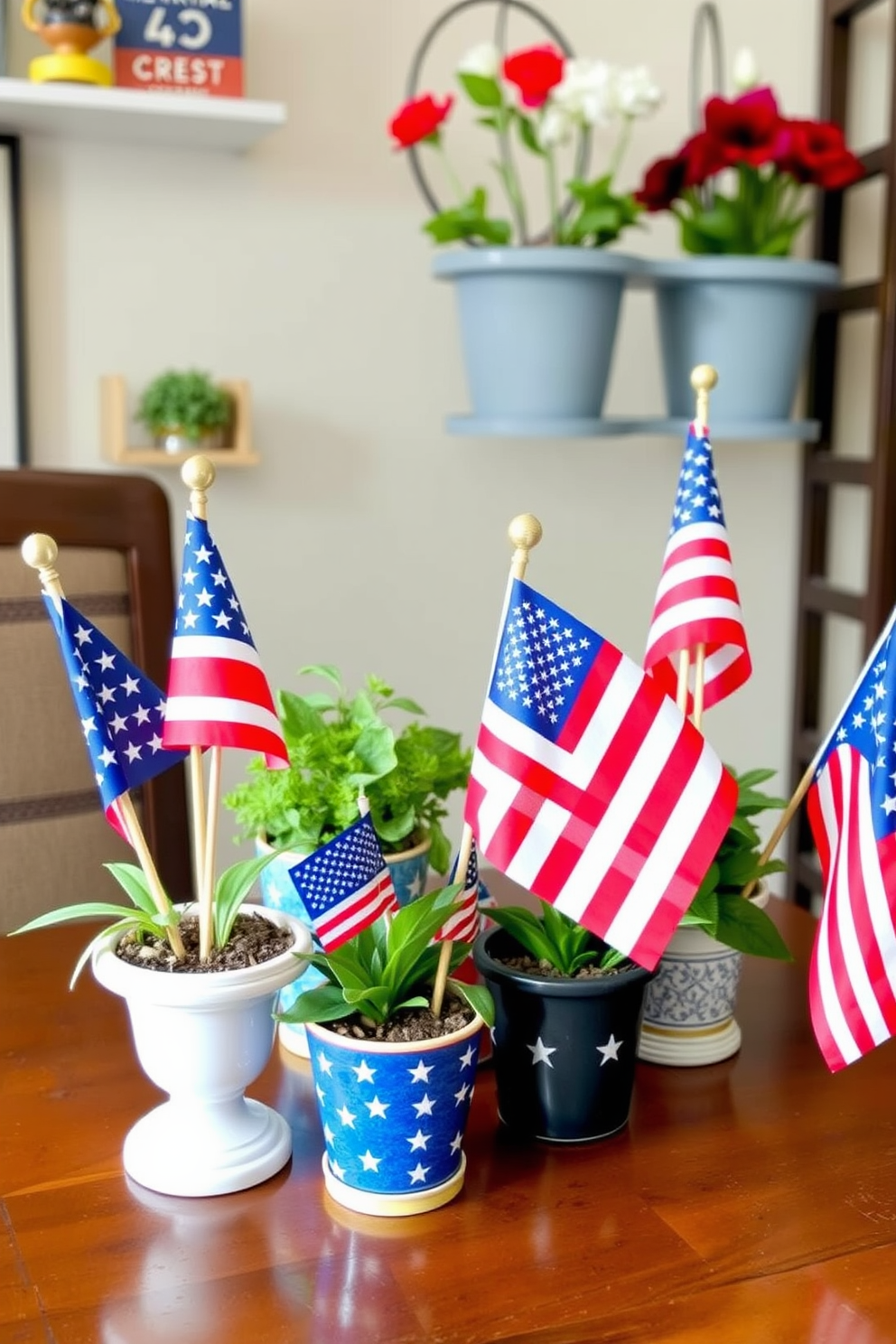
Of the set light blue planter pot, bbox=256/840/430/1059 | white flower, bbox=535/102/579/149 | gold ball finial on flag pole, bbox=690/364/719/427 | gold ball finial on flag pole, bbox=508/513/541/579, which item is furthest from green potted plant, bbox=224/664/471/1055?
white flower, bbox=535/102/579/149

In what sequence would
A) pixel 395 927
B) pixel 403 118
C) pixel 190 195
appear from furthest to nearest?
pixel 190 195 < pixel 403 118 < pixel 395 927

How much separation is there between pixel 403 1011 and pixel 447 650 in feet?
4.73

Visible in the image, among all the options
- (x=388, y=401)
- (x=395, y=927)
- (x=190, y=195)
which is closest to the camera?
(x=395, y=927)

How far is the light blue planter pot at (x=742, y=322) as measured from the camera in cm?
209

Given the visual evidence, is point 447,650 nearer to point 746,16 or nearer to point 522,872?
point 746,16

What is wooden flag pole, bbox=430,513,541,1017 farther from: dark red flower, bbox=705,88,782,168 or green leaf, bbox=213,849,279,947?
dark red flower, bbox=705,88,782,168

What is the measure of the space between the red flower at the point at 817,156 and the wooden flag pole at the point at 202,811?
1.43 metres

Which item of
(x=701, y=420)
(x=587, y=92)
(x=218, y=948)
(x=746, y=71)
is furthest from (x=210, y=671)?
(x=746, y=71)

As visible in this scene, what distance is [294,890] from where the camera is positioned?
3.51ft

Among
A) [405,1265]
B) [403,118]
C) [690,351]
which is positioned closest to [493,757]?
[405,1265]

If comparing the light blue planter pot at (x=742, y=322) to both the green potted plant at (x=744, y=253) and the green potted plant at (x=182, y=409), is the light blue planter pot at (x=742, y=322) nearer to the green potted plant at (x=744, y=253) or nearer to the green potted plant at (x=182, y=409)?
the green potted plant at (x=744, y=253)

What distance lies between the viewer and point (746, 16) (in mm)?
2334

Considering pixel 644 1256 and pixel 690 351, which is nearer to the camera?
pixel 644 1256

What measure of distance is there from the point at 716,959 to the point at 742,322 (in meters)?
1.28
